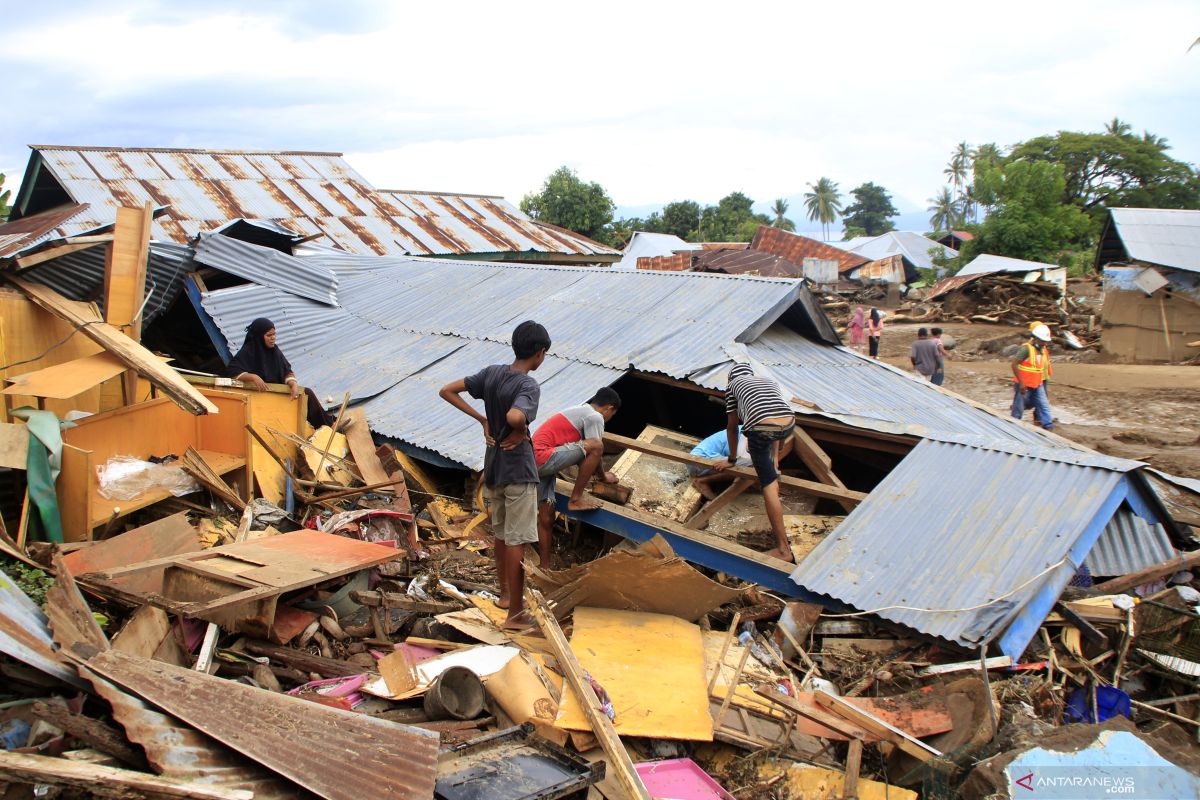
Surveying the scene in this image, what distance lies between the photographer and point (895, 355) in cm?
2109

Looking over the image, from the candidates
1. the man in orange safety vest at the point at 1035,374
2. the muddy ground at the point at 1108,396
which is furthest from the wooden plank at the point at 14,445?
the muddy ground at the point at 1108,396

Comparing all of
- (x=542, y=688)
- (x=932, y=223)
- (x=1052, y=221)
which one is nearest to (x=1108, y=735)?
(x=542, y=688)

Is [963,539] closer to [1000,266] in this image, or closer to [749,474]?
[749,474]

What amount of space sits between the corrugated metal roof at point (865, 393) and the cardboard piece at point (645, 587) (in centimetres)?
221

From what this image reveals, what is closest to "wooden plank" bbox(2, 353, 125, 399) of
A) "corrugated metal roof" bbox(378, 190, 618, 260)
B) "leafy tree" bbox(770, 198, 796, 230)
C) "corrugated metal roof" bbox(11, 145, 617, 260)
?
"corrugated metal roof" bbox(11, 145, 617, 260)

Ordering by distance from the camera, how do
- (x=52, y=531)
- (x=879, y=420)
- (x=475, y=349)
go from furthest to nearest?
(x=475, y=349) → (x=879, y=420) → (x=52, y=531)

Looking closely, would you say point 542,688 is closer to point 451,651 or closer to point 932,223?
point 451,651

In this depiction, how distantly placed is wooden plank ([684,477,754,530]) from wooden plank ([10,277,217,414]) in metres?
3.34

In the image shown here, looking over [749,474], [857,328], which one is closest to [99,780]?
[749,474]

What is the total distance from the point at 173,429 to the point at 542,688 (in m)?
4.18

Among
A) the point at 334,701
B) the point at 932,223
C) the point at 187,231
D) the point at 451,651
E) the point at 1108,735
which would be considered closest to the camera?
the point at 1108,735

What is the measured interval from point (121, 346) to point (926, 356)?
1032 cm

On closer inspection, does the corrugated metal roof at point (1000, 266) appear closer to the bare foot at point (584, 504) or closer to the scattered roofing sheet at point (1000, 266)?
the scattered roofing sheet at point (1000, 266)

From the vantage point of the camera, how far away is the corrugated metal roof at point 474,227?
62.8 ft
